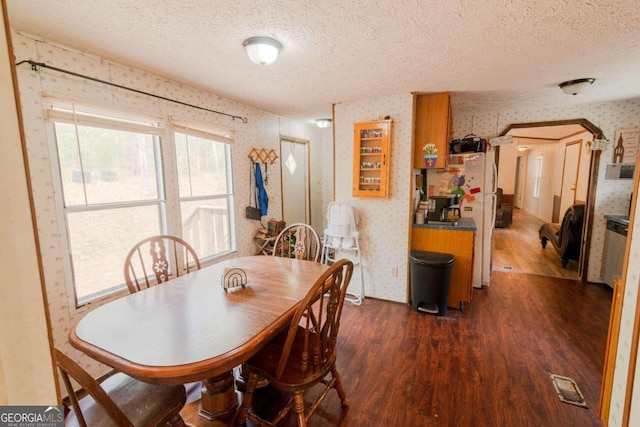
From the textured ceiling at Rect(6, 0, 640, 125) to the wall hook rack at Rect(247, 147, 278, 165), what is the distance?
3.03ft

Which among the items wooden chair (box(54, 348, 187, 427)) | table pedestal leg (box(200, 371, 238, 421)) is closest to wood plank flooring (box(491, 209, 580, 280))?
table pedestal leg (box(200, 371, 238, 421))

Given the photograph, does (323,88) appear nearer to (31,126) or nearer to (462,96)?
(462,96)

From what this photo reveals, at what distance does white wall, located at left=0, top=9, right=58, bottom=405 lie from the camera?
346mm

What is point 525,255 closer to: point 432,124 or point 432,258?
point 432,258

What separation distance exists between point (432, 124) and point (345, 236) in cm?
151

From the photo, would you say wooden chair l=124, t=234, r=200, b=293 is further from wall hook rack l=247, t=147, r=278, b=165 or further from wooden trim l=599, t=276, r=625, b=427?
wooden trim l=599, t=276, r=625, b=427

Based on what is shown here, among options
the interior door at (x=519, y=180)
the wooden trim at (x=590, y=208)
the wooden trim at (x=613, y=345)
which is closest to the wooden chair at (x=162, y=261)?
the wooden trim at (x=613, y=345)

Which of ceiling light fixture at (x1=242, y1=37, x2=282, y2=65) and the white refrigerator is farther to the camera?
the white refrigerator

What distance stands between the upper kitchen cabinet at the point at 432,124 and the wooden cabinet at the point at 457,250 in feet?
2.39

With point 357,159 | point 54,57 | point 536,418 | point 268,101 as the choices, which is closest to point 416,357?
point 536,418

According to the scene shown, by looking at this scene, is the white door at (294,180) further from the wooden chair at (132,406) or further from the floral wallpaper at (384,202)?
the wooden chair at (132,406)

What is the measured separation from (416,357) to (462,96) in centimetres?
264

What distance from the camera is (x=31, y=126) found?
66.9 inches

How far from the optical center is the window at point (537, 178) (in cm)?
855
